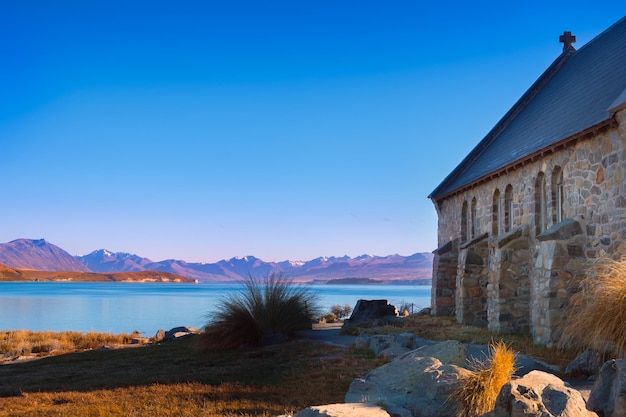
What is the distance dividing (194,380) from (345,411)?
5021 millimetres

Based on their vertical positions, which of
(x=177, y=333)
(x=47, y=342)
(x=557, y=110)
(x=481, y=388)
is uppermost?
(x=557, y=110)

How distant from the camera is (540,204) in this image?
15.4m

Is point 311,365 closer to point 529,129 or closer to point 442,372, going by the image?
point 442,372

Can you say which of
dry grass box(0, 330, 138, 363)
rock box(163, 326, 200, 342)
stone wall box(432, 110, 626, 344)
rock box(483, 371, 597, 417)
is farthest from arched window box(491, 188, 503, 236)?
dry grass box(0, 330, 138, 363)

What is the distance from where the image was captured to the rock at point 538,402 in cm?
532

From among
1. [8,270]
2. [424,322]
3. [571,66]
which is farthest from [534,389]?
[8,270]

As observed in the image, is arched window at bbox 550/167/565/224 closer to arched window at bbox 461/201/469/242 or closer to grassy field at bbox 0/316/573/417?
grassy field at bbox 0/316/573/417

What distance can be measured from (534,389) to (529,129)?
546 inches

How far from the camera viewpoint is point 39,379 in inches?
466

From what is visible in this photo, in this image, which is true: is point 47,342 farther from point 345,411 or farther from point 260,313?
point 345,411

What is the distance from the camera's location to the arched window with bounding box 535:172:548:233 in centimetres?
1530

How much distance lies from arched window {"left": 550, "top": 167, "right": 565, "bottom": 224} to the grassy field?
313 cm

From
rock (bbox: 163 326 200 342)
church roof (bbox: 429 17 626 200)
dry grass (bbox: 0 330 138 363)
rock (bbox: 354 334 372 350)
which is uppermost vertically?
church roof (bbox: 429 17 626 200)

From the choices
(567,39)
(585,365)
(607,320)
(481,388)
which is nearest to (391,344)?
(585,365)
